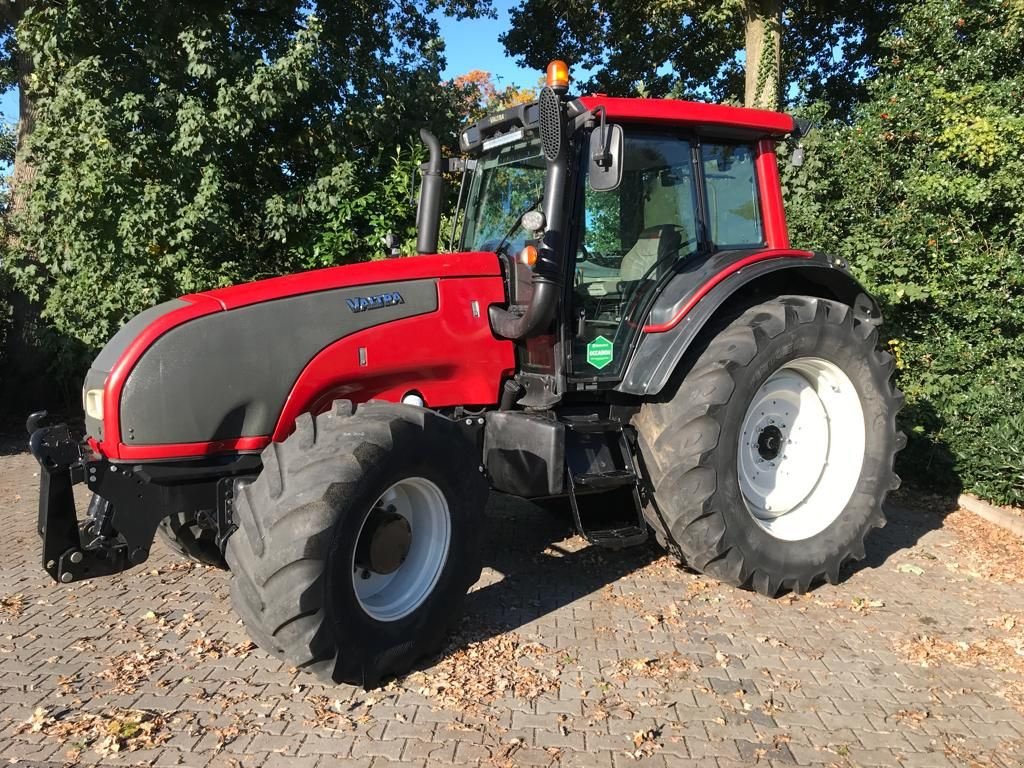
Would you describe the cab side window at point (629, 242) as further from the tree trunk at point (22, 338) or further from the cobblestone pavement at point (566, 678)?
the tree trunk at point (22, 338)

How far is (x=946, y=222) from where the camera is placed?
22.1 ft

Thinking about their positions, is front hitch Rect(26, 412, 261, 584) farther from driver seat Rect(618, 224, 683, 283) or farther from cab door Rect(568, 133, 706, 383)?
driver seat Rect(618, 224, 683, 283)

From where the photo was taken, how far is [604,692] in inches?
125

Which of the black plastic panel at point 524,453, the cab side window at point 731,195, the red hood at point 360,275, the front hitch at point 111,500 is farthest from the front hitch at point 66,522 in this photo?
the cab side window at point 731,195

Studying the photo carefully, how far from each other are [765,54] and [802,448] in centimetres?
781

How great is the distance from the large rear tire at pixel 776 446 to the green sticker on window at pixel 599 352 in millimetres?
337

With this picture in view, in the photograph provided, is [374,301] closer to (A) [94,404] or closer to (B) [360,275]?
(B) [360,275]

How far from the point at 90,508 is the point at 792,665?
3.16 meters

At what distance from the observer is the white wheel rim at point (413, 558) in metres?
3.30

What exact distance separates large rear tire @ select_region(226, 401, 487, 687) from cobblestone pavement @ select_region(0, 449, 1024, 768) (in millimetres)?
238

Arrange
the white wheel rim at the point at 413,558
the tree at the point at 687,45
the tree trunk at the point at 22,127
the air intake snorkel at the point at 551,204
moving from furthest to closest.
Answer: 1. the tree at the point at 687,45
2. the tree trunk at the point at 22,127
3. the air intake snorkel at the point at 551,204
4. the white wheel rim at the point at 413,558

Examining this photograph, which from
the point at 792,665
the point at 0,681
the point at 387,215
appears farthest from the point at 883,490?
the point at 387,215

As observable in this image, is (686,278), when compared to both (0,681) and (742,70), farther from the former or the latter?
(742,70)

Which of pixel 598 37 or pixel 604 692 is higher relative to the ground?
pixel 598 37
